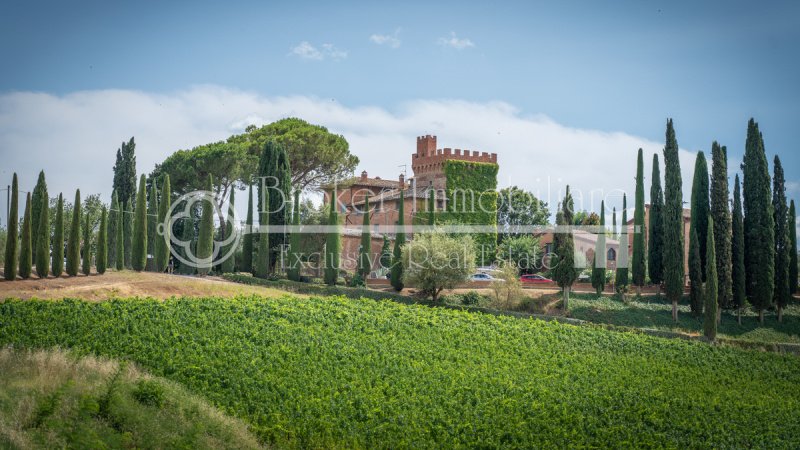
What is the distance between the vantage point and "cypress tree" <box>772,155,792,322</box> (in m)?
33.9

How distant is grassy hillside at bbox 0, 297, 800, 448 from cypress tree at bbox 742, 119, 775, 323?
6.44 m

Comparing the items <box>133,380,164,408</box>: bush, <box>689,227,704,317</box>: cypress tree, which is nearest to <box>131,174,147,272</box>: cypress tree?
<box>133,380,164,408</box>: bush

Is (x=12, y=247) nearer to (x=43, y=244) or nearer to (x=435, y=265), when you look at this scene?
(x=43, y=244)

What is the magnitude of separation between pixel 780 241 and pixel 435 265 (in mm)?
Result: 15185

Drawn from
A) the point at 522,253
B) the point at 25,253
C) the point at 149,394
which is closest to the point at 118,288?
the point at 25,253

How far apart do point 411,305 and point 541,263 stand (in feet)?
63.1

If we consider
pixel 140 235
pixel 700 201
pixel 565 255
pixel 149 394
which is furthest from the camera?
pixel 700 201

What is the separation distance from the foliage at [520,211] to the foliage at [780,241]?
2314 centimetres

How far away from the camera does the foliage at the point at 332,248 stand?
121ft

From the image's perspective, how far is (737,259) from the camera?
33875 mm

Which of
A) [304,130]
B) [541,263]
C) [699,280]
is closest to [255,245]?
[304,130]

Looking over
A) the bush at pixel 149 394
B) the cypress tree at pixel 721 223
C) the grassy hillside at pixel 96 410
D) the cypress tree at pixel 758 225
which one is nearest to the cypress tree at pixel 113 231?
the grassy hillside at pixel 96 410

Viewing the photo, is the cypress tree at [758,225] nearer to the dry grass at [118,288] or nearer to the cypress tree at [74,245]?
the dry grass at [118,288]

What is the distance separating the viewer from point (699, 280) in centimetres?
3303
